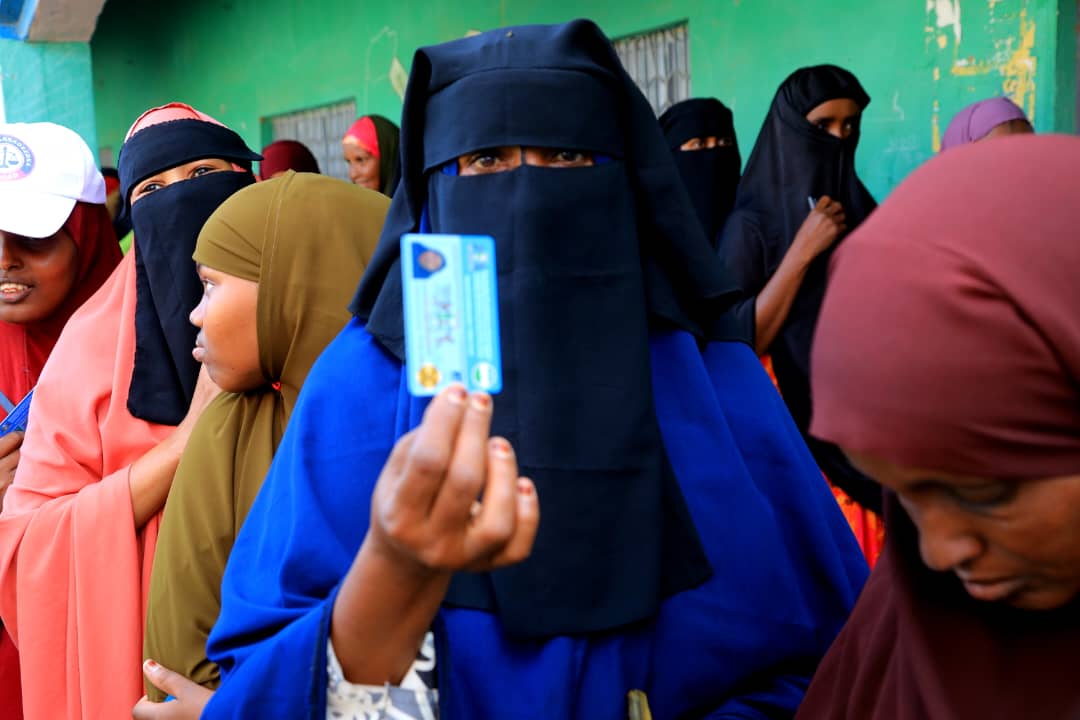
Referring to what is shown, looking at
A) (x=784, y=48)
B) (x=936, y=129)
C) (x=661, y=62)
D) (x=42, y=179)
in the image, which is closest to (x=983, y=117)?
(x=936, y=129)

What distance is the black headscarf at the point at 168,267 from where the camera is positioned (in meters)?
2.45

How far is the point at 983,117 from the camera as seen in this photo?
3.82 m

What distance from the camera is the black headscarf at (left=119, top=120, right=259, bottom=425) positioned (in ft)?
8.05

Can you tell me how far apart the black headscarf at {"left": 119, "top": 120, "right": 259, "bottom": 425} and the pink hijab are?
0.15 ft

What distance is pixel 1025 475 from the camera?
100 centimetres

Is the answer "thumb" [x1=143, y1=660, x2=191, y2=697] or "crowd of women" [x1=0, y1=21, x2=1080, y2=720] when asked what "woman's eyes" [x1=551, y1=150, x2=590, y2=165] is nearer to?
"crowd of women" [x1=0, y1=21, x2=1080, y2=720]

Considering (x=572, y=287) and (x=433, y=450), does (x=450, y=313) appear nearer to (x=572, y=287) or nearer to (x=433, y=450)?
(x=433, y=450)

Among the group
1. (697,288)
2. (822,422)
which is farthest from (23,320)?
(822,422)

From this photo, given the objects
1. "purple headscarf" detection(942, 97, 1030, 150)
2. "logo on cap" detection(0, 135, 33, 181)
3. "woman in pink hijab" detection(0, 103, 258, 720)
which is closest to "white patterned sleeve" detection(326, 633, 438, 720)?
"woman in pink hijab" detection(0, 103, 258, 720)

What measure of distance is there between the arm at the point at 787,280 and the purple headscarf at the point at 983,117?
1.89ft

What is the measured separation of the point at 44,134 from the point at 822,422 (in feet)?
8.84

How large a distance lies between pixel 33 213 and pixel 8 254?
0.12 metres

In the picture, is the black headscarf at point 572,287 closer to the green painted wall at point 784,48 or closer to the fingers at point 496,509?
the fingers at point 496,509

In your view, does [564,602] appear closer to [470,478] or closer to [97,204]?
[470,478]
